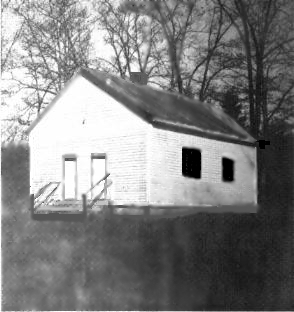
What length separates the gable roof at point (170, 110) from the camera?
8.88m

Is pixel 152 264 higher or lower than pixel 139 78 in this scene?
lower

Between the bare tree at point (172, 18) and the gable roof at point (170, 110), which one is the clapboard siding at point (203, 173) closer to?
the gable roof at point (170, 110)

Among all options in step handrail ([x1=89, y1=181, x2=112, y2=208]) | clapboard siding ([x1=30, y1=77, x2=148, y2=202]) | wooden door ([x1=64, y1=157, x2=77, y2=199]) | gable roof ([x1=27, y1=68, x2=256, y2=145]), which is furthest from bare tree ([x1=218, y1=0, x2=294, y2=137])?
wooden door ([x1=64, y1=157, x2=77, y2=199])

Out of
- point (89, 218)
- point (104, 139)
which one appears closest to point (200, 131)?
point (104, 139)

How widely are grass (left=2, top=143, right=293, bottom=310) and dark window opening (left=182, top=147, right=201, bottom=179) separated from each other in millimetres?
695

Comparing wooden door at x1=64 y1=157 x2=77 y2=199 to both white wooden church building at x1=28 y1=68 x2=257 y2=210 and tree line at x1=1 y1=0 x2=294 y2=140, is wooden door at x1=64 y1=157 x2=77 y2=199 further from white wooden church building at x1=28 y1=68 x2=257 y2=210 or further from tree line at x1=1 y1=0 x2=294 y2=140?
tree line at x1=1 y1=0 x2=294 y2=140

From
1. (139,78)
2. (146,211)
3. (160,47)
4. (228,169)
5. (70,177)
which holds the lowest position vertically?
(146,211)

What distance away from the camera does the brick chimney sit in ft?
30.9

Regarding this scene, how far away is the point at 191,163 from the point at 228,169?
2.60ft

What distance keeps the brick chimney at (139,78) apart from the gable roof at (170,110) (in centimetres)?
8

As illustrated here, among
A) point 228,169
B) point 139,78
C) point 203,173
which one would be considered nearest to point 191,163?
point 203,173

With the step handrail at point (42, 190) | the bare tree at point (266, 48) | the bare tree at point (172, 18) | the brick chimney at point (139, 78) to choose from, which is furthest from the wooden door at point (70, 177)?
the bare tree at point (266, 48)

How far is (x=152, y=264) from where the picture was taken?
27.3 ft

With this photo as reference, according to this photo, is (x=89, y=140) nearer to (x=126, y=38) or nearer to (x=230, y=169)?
(x=126, y=38)
